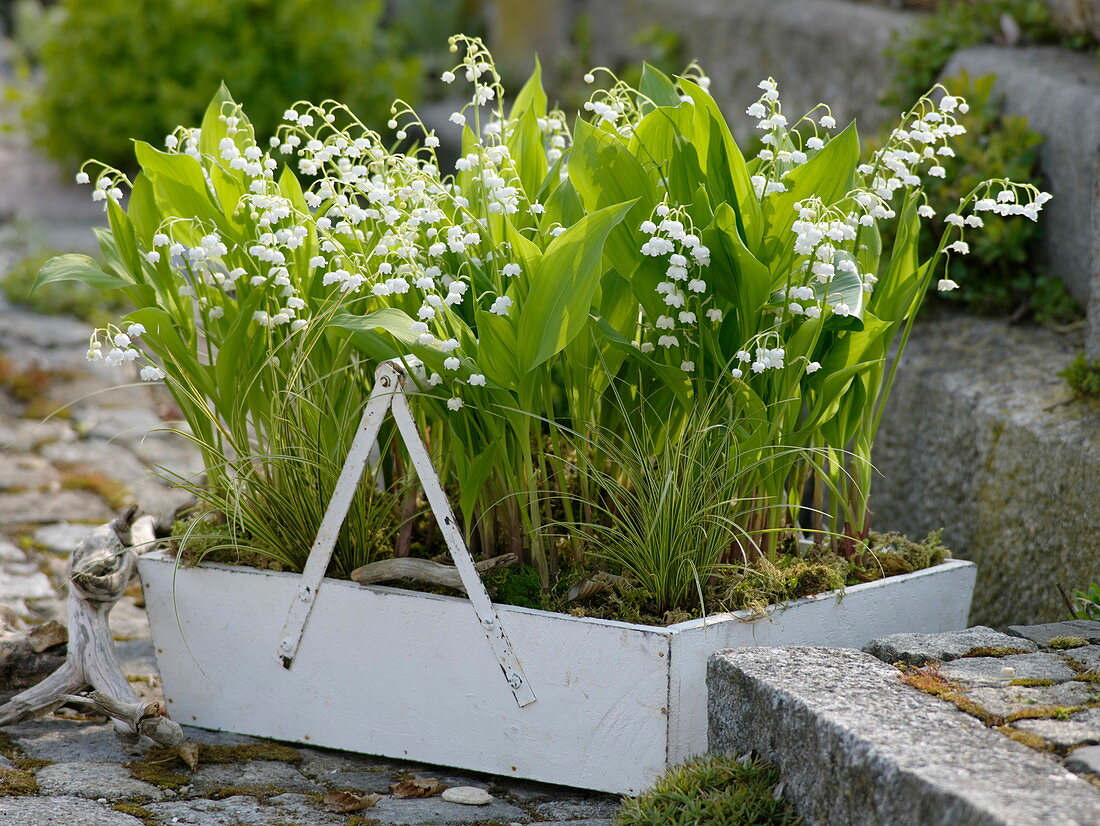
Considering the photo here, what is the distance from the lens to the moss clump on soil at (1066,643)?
78.4 inches

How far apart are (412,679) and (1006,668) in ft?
3.40

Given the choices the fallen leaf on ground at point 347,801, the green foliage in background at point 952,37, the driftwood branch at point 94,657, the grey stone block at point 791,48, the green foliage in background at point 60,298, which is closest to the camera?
the fallen leaf on ground at point 347,801

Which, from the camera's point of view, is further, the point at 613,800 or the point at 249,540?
the point at 249,540

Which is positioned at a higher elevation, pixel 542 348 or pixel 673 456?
pixel 542 348

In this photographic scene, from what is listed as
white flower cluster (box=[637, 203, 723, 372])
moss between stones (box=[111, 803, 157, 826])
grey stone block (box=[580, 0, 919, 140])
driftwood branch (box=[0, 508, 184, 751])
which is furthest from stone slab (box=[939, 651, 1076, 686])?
grey stone block (box=[580, 0, 919, 140])

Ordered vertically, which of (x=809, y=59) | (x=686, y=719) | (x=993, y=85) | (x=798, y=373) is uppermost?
(x=809, y=59)

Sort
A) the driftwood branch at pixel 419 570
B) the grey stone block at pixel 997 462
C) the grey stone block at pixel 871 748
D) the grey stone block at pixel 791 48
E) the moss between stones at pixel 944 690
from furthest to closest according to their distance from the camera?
the grey stone block at pixel 791 48 < the grey stone block at pixel 997 462 < the driftwood branch at pixel 419 570 < the moss between stones at pixel 944 690 < the grey stone block at pixel 871 748

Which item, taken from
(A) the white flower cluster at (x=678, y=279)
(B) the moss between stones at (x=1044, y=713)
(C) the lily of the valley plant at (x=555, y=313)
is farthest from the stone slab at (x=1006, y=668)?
(A) the white flower cluster at (x=678, y=279)

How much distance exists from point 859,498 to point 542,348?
791 mm

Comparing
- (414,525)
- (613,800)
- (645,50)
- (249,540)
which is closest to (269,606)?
(249,540)

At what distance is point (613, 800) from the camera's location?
6.91 ft

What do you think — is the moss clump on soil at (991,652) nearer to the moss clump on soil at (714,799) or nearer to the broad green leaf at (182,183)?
the moss clump on soil at (714,799)

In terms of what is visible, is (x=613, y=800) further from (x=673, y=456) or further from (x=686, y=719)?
(x=673, y=456)

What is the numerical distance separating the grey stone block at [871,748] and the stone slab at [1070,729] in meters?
0.05
